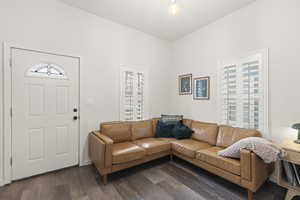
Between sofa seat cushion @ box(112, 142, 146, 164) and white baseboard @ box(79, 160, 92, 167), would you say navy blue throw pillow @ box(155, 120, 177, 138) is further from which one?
white baseboard @ box(79, 160, 92, 167)

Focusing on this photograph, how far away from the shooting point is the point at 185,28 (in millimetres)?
3287

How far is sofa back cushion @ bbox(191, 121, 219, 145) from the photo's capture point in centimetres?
274

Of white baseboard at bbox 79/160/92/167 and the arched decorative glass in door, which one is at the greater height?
the arched decorative glass in door

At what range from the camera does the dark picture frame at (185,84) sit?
3502mm

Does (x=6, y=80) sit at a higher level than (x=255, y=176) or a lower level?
higher

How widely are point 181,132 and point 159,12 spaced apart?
2396mm

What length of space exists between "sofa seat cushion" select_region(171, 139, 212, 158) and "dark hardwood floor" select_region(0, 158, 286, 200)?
327 mm

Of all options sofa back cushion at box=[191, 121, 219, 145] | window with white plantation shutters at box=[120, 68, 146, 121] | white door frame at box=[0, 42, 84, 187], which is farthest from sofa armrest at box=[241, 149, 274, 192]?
white door frame at box=[0, 42, 84, 187]

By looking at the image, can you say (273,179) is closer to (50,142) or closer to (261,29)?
(261,29)

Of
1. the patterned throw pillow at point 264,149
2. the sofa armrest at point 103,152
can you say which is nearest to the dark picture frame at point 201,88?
the patterned throw pillow at point 264,149

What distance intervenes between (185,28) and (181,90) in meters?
1.45

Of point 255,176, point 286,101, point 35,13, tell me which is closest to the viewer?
point 255,176

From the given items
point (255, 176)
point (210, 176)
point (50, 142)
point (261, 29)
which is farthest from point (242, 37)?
point (50, 142)

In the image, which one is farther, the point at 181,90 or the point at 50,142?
the point at 181,90
